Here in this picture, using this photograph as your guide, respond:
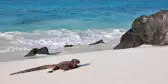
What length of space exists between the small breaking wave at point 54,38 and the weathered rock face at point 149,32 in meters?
2.32

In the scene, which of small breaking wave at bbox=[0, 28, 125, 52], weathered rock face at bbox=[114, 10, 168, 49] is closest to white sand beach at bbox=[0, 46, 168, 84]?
weathered rock face at bbox=[114, 10, 168, 49]

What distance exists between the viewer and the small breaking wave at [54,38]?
36.3ft

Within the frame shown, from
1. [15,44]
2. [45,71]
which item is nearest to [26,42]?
[15,44]

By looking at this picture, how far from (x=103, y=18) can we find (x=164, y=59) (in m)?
14.1

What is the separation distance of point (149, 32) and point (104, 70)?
3.55m

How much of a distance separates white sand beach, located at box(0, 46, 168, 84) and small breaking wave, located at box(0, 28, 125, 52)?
12.4 feet

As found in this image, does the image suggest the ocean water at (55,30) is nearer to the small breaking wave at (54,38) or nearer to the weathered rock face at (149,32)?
the small breaking wave at (54,38)

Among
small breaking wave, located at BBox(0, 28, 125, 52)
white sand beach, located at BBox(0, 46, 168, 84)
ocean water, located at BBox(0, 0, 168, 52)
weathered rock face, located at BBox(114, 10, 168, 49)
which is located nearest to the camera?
white sand beach, located at BBox(0, 46, 168, 84)

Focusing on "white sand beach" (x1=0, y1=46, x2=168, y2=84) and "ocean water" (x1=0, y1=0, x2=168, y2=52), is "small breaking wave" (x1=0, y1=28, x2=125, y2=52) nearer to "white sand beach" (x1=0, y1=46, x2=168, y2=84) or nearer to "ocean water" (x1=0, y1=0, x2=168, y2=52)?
"ocean water" (x1=0, y1=0, x2=168, y2=52)

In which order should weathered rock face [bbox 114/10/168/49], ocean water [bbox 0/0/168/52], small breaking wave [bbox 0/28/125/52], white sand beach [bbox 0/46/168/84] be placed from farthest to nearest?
ocean water [bbox 0/0/168/52] → small breaking wave [bbox 0/28/125/52] → weathered rock face [bbox 114/10/168/49] → white sand beach [bbox 0/46/168/84]

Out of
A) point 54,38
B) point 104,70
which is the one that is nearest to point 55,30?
point 54,38

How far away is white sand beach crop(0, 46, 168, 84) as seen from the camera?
16.9 ft

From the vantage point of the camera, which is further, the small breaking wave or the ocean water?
the ocean water

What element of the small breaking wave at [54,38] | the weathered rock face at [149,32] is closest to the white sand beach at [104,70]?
the weathered rock face at [149,32]
